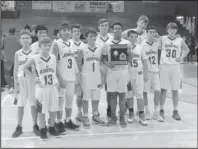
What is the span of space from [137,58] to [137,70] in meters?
0.21

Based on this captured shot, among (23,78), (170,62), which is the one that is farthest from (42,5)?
(23,78)

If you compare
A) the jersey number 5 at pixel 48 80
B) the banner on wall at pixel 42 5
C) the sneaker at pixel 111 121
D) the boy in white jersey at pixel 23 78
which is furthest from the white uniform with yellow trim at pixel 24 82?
the banner on wall at pixel 42 5

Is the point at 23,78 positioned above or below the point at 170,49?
below

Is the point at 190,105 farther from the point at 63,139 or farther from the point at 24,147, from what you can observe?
the point at 24,147

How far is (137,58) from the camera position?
5.13m

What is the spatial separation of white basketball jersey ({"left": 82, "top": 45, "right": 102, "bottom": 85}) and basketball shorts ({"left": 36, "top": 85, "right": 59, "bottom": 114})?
77 cm

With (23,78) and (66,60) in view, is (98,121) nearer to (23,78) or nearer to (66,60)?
(66,60)

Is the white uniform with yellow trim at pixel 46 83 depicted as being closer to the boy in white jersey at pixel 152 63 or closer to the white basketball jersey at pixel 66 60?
the white basketball jersey at pixel 66 60

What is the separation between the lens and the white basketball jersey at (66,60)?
461 centimetres

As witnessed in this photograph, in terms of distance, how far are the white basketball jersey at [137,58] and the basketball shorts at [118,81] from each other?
0.28 m

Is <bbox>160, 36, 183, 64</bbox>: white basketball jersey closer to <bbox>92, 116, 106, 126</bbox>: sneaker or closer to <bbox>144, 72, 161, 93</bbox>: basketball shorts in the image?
<bbox>144, 72, 161, 93</bbox>: basketball shorts

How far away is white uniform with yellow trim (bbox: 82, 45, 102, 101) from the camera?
4.80 metres

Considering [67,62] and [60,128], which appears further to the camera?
[60,128]

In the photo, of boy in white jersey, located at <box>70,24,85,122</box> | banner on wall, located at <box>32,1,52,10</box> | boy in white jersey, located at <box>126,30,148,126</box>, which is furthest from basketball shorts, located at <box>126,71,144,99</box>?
banner on wall, located at <box>32,1,52,10</box>
